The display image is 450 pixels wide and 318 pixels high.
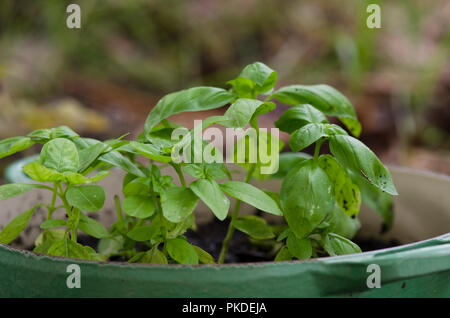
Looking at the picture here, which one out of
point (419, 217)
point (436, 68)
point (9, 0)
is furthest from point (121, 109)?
point (419, 217)

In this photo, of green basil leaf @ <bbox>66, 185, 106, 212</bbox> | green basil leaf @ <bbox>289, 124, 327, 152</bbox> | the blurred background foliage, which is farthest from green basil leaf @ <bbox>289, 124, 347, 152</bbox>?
the blurred background foliage

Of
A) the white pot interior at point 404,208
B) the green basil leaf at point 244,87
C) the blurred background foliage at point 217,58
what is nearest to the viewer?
the green basil leaf at point 244,87

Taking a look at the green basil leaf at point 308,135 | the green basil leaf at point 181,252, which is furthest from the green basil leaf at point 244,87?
the green basil leaf at point 181,252

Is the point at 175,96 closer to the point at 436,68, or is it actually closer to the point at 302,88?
the point at 302,88

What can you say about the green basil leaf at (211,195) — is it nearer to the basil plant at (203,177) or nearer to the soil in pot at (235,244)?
the basil plant at (203,177)

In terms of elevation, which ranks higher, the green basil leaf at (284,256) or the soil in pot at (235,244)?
the green basil leaf at (284,256)

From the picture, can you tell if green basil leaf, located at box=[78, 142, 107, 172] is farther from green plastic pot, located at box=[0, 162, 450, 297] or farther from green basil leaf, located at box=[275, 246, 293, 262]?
green basil leaf, located at box=[275, 246, 293, 262]
